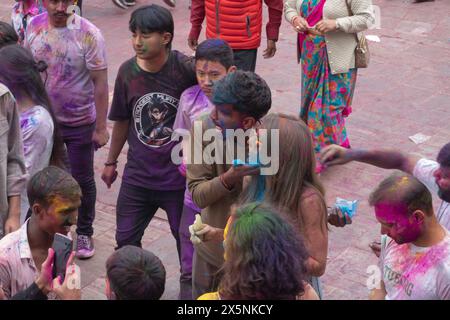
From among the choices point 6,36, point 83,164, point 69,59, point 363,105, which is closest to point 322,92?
point 363,105

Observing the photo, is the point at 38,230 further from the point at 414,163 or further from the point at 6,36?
the point at 6,36

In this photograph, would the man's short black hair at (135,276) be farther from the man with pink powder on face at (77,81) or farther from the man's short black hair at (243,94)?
the man with pink powder on face at (77,81)

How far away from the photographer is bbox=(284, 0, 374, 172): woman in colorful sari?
21.6ft

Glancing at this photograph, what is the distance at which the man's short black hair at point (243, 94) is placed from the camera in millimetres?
4230

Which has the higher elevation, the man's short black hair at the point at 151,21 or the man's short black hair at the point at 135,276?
the man's short black hair at the point at 151,21

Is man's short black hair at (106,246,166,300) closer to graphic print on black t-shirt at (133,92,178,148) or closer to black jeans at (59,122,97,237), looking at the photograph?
graphic print on black t-shirt at (133,92,178,148)

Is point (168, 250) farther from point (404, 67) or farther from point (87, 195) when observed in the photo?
point (404, 67)

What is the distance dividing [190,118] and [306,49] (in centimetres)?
230

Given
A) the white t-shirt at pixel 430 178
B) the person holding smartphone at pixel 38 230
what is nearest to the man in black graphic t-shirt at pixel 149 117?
the person holding smartphone at pixel 38 230

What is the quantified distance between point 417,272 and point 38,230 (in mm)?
1669

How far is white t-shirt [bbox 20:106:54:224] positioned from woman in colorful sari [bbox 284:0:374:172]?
2520 mm

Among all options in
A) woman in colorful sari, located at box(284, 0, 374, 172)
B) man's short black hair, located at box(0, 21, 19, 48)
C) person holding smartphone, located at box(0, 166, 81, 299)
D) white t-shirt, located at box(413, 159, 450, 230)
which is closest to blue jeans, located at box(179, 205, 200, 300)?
person holding smartphone, located at box(0, 166, 81, 299)

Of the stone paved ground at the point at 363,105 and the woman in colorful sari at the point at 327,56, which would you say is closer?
the stone paved ground at the point at 363,105

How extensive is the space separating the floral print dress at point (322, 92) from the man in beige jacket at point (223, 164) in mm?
2546
